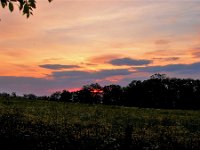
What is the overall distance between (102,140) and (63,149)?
103 inches

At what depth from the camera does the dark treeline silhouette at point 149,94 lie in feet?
502

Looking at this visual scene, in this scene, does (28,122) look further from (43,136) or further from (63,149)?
(63,149)

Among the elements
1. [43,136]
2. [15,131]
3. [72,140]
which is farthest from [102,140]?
[15,131]

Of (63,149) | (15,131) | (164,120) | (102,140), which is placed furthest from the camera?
(164,120)

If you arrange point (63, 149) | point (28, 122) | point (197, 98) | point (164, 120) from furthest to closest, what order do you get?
1. point (197, 98)
2. point (164, 120)
3. point (28, 122)
4. point (63, 149)

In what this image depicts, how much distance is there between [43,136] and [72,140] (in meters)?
2.23

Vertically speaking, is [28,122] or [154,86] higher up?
[154,86]

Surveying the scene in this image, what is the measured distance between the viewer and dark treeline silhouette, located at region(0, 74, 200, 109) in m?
153

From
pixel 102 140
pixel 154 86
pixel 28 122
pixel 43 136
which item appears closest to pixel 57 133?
pixel 43 136

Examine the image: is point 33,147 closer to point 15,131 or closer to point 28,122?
point 15,131

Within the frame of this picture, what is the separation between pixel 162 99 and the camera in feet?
522

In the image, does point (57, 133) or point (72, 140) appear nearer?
point (72, 140)

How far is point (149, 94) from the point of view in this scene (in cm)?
15712

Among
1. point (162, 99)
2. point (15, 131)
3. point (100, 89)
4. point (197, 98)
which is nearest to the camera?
point (15, 131)
